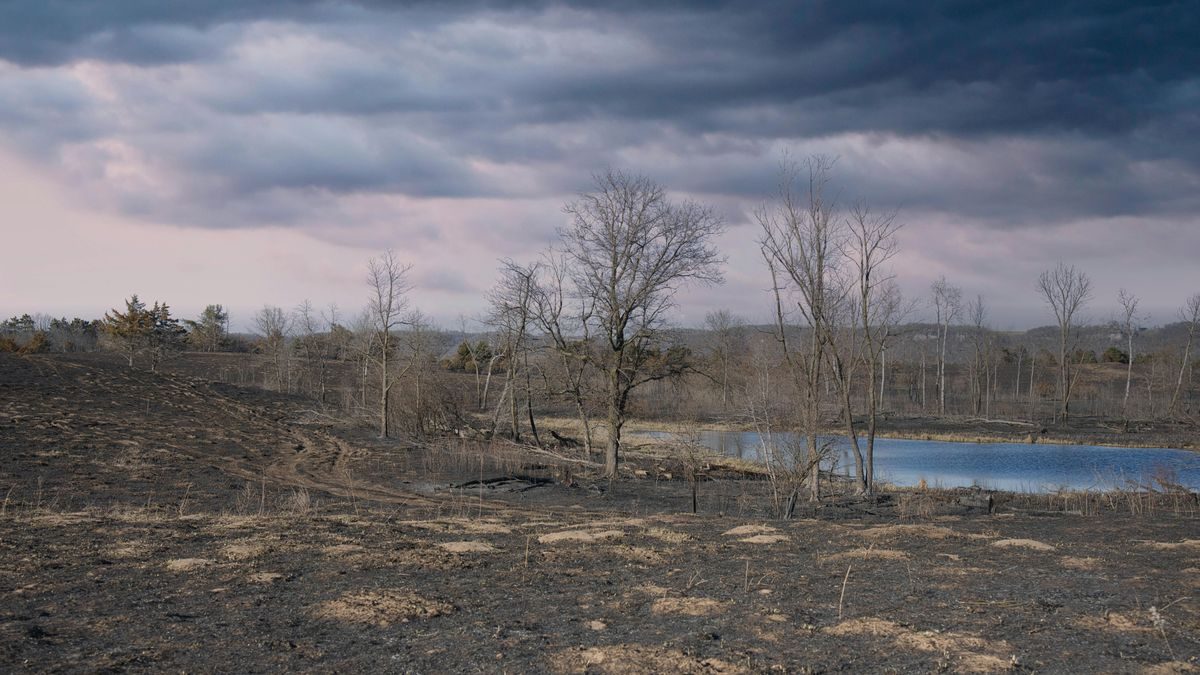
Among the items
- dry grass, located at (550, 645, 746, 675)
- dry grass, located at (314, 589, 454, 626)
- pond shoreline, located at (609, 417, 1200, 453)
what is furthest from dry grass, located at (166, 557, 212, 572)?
pond shoreline, located at (609, 417, 1200, 453)

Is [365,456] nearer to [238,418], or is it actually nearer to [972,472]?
[238,418]

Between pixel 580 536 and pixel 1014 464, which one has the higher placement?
pixel 580 536

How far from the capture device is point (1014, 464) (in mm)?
34688

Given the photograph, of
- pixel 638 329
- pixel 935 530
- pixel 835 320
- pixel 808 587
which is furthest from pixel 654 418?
pixel 808 587

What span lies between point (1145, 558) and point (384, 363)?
2892 centimetres

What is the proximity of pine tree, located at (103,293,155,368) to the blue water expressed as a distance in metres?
38.4

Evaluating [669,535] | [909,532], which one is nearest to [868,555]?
[909,532]

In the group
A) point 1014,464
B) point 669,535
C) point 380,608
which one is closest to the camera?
point 380,608

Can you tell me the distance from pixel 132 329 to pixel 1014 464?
5476 cm

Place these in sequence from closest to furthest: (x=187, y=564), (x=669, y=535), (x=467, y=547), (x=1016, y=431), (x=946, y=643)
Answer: (x=946, y=643) → (x=187, y=564) → (x=467, y=547) → (x=669, y=535) → (x=1016, y=431)

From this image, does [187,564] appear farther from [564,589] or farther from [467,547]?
[564,589]

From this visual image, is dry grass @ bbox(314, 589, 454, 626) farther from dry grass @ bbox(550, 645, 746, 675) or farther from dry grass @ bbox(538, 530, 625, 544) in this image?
dry grass @ bbox(538, 530, 625, 544)

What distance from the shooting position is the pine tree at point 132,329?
54562mm

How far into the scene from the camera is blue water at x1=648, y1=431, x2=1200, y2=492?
28.3 metres
